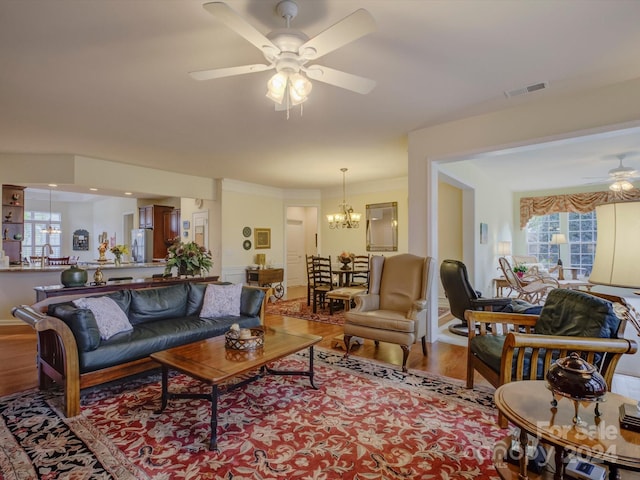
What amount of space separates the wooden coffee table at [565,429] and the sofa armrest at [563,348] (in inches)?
13.7

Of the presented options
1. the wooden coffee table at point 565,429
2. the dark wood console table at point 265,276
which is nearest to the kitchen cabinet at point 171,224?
the dark wood console table at point 265,276

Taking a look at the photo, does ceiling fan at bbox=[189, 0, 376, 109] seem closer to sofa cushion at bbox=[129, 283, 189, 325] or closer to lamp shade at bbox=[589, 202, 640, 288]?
lamp shade at bbox=[589, 202, 640, 288]

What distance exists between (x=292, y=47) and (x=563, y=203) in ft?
Result: 28.5

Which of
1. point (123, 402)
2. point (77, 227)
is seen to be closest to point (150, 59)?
point (123, 402)

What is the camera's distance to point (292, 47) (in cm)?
197

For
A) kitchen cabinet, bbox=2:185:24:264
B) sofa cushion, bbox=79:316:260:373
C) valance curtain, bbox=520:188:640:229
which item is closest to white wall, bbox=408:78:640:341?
sofa cushion, bbox=79:316:260:373

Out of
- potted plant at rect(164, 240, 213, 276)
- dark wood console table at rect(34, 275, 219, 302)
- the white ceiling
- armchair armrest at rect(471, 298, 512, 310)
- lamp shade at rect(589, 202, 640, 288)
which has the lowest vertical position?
armchair armrest at rect(471, 298, 512, 310)

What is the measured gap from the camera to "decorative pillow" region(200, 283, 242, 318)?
366cm

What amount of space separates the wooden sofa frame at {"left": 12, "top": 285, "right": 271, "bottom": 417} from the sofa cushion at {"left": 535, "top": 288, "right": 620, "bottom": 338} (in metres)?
3.23

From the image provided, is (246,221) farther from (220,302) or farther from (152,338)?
(152,338)

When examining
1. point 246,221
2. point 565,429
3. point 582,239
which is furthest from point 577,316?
point 582,239

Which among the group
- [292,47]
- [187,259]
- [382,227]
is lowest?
[187,259]

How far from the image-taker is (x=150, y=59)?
2.53 meters

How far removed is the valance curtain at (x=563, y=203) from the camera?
7357 millimetres
